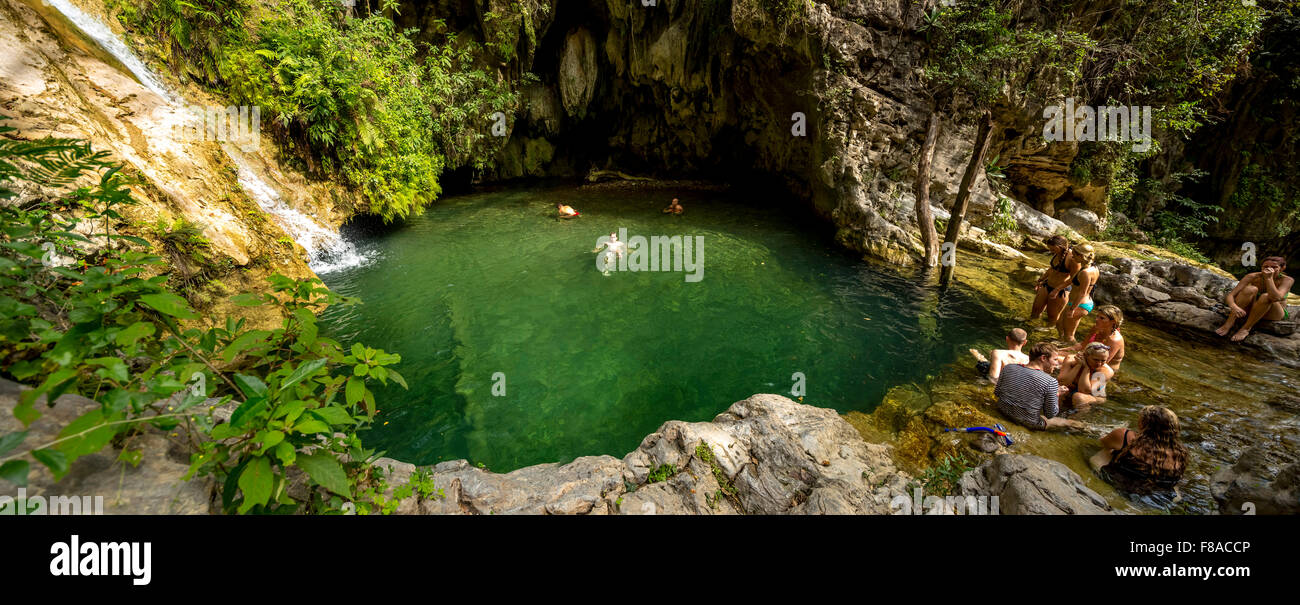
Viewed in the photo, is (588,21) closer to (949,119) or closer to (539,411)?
(949,119)

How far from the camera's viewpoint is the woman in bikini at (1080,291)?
6188 mm

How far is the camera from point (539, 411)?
521cm

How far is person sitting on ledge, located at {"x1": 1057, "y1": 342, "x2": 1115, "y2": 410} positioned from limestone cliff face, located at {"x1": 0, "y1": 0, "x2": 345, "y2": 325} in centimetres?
1029

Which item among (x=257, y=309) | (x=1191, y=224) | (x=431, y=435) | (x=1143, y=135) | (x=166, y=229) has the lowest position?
(x=431, y=435)

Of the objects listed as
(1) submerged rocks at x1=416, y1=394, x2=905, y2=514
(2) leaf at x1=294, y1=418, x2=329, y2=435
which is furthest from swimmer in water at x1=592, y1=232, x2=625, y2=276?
(2) leaf at x1=294, y1=418, x2=329, y2=435

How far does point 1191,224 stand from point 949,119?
10.8 m

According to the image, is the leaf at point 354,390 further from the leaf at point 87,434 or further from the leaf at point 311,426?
the leaf at point 87,434

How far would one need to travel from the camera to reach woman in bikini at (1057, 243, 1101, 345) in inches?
244

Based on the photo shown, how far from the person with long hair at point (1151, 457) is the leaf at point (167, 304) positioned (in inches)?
252

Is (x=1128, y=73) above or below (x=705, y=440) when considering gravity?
above

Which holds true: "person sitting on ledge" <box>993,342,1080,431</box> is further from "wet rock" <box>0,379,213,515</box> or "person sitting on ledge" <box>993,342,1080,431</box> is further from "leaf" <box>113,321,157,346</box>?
"leaf" <box>113,321,157,346</box>

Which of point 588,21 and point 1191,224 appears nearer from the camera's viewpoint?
point 1191,224

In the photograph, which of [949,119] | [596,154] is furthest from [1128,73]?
[596,154]
